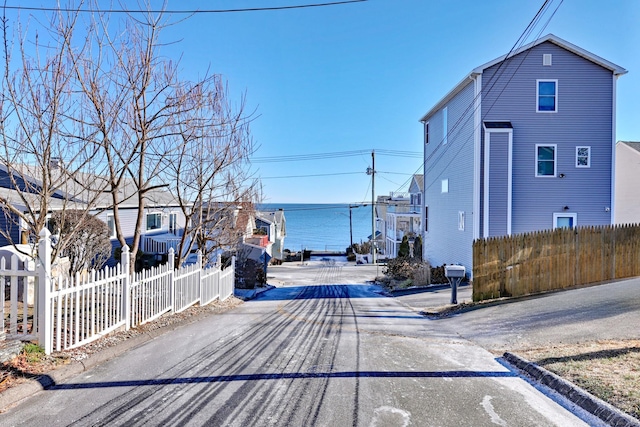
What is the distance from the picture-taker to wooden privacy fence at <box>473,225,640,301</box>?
12.2m

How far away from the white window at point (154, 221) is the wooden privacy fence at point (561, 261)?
747 inches

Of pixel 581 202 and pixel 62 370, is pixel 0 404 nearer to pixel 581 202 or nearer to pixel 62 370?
pixel 62 370

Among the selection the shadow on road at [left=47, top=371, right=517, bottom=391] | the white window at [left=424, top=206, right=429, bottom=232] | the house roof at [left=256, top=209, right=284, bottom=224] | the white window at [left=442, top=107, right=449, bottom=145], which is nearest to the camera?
the shadow on road at [left=47, top=371, right=517, bottom=391]

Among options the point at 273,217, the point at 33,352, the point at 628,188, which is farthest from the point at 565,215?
the point at 273,217

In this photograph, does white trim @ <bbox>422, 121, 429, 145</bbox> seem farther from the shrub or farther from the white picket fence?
the shrub

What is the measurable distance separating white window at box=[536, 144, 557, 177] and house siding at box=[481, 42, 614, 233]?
0.59 feet

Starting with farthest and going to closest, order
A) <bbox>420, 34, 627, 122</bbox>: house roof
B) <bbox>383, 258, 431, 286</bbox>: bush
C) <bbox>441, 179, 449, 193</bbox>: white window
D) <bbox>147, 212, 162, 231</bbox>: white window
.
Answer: <bbox>147, 212, 162, 231</bbox>: white window
<bbox>441, 179, 449, 193</bbox>: white window
<bbox>383, 258, 431, 286</bbox>: bush
<bbox>420, 34, 627, 122</bbox>: house roof

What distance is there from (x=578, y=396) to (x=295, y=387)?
2.99m

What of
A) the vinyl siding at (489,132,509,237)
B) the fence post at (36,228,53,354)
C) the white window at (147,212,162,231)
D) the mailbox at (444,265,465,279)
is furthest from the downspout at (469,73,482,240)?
the white window at (147,212,162,231)

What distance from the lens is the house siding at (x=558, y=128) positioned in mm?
18000

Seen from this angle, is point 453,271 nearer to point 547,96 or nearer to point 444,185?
point 547,96

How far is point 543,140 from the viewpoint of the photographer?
1812cm

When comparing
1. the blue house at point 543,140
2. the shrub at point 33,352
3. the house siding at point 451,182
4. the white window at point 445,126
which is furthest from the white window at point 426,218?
the shrub at point 33,352

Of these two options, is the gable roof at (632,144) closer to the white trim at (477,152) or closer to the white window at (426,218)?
the white window at (426,218)
